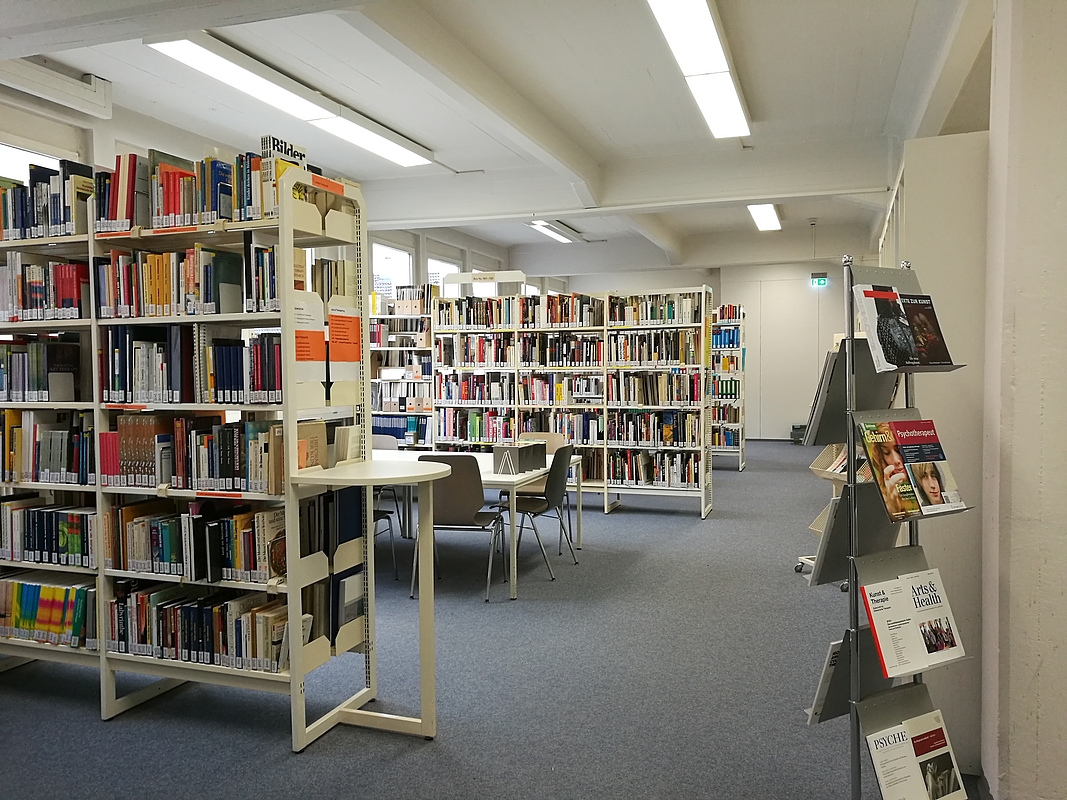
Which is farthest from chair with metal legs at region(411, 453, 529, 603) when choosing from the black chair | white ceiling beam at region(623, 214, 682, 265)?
white ceiling beam at region(623, 214, 682, 265)

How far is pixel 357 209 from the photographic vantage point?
3.37m

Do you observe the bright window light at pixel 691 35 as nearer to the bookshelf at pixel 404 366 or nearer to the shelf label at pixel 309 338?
the shelf label at pixel 309 338

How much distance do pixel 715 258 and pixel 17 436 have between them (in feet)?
37.2

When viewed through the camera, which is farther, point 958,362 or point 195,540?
point 195,540

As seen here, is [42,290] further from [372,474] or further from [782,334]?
[782,334]

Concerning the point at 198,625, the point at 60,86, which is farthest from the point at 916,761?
the point at 60,86

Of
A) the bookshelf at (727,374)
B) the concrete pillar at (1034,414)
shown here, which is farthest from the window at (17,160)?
the bookshelf at (727,374)

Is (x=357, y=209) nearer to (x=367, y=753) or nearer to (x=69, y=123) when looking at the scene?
(x=367, y=753)

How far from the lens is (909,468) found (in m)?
2.34

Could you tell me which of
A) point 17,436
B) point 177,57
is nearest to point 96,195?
point 17,436

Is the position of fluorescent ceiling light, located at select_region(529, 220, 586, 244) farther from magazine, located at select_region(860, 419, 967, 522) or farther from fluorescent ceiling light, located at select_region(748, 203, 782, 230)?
magazine, located at select_region(860, 419, 967, 522)

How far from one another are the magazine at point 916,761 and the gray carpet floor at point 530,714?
1.23ft

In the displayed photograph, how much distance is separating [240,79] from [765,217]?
7516mm

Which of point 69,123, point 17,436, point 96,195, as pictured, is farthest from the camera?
point 69,123
